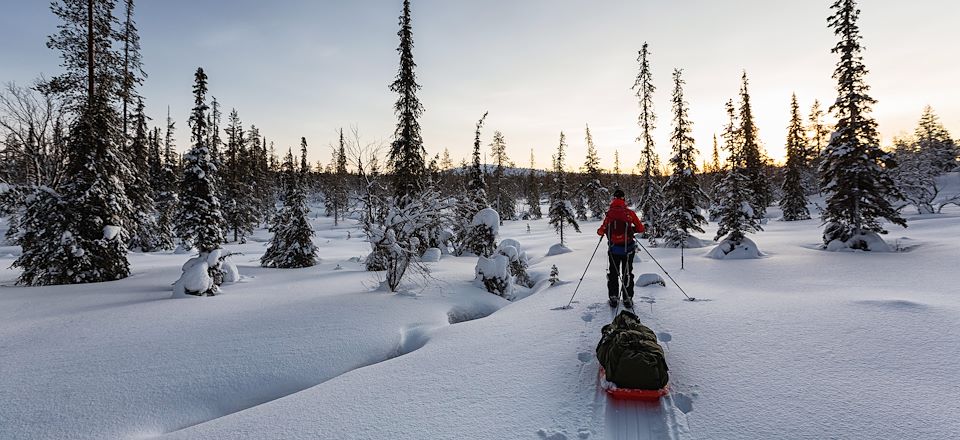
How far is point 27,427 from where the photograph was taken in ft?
12.5

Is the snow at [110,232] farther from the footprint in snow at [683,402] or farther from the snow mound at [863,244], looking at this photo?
the snow mound at [863,244]

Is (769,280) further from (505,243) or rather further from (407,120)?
(407,120)

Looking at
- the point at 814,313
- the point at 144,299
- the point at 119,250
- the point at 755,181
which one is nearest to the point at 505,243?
the point at 814,313

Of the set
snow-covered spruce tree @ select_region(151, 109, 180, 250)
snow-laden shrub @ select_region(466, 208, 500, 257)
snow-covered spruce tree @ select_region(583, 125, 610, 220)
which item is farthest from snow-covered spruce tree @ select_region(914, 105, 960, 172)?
snow-covered spruce tree @ select_region(151, 109, 180, 250)

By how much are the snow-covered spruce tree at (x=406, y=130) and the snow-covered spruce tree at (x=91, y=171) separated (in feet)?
38.3

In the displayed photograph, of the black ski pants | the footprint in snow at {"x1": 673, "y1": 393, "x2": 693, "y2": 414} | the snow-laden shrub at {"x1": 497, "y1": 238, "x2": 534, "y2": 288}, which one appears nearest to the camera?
the footprint in snow at {"x1": 673, "y1": 393, "x2": 693, "y2": 414}

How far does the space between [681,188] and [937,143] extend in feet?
213

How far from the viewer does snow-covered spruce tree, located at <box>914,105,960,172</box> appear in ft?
179

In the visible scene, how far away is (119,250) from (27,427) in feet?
36.2

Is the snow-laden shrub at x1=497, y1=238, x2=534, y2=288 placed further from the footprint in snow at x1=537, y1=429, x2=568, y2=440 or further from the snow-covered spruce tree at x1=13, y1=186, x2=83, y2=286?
the snow-covered spruce tree at x1=13, y1=186, x2=83, y2=286

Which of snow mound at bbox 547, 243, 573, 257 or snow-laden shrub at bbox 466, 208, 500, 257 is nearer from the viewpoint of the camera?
snow-laden shrub at bbox 466, 208, 500, 257

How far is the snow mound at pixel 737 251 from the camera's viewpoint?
50.7 ft

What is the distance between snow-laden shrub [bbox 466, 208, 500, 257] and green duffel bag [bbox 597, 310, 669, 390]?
51.4ft

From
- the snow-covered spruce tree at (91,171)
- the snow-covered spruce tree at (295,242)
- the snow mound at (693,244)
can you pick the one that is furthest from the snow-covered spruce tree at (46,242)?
the snow mound at (693,244)
